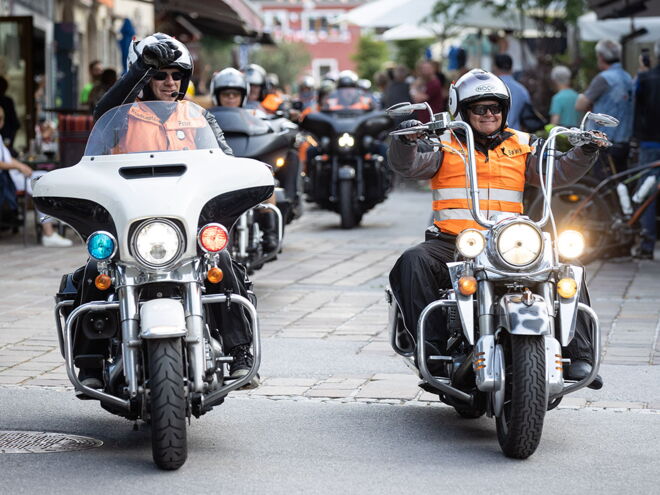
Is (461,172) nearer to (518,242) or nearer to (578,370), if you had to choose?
(518,242)

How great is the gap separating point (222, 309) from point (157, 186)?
2.11 ft

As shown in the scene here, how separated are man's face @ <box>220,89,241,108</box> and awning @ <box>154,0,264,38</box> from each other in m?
7.87

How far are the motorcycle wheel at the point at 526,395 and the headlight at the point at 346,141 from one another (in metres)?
11.7

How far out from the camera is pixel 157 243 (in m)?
5.32

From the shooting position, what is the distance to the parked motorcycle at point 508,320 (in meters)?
5.36

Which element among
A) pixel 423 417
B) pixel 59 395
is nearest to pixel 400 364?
pixel 423 417

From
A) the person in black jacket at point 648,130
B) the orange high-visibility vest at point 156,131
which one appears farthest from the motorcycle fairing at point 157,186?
the person in black jacket at point 648,130

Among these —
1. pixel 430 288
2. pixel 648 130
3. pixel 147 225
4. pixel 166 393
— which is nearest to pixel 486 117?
pixel 430 288

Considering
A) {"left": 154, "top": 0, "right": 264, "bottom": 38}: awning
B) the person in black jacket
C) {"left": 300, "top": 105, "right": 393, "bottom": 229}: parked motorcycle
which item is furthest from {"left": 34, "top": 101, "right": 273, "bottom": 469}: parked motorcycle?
{"left": 154, "top": 0, "right": 264, "bottom": 38}: awning

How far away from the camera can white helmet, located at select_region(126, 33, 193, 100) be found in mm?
5812

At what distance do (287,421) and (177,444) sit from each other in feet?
3.72

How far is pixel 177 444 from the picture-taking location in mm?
5219

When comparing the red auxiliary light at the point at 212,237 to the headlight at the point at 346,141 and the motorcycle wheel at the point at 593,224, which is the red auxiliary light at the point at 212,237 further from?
the headlight at the point at 346,141

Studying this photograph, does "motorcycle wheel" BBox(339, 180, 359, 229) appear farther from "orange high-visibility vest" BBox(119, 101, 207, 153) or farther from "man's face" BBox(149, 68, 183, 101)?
"orange high-visibility vest" BBox(119, 101, 207, 153)
